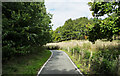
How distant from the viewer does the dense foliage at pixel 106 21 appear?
6090 millimetres

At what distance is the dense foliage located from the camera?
6090mm

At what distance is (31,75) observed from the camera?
744cm

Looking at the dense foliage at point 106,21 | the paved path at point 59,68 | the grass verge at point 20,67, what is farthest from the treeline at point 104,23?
the grass verge at point 20,67

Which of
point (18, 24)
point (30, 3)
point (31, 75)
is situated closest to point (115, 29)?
point (31, 75)

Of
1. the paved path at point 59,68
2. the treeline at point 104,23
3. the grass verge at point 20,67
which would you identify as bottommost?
the paved path at point 59,68

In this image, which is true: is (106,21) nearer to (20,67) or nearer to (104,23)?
(104,23)

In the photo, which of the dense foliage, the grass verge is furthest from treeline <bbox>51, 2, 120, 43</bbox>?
the grass verge

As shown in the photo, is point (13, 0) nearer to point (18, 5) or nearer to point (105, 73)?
point (18, 5)

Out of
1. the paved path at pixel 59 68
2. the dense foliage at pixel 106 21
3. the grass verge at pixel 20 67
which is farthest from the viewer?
the paved path at pixel 59 68

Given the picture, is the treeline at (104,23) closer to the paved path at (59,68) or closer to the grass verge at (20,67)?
the paved path at (59,68)

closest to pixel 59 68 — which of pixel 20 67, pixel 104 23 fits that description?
pixel 20 67

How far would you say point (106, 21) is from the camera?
646 centimetres

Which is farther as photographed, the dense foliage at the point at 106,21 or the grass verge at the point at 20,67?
the grass verge at the point at 20,67

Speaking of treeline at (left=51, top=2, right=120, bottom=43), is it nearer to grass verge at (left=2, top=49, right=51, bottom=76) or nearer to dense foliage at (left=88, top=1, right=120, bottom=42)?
dense foliage at (left=88, top=1, right=120, bottom=42)
